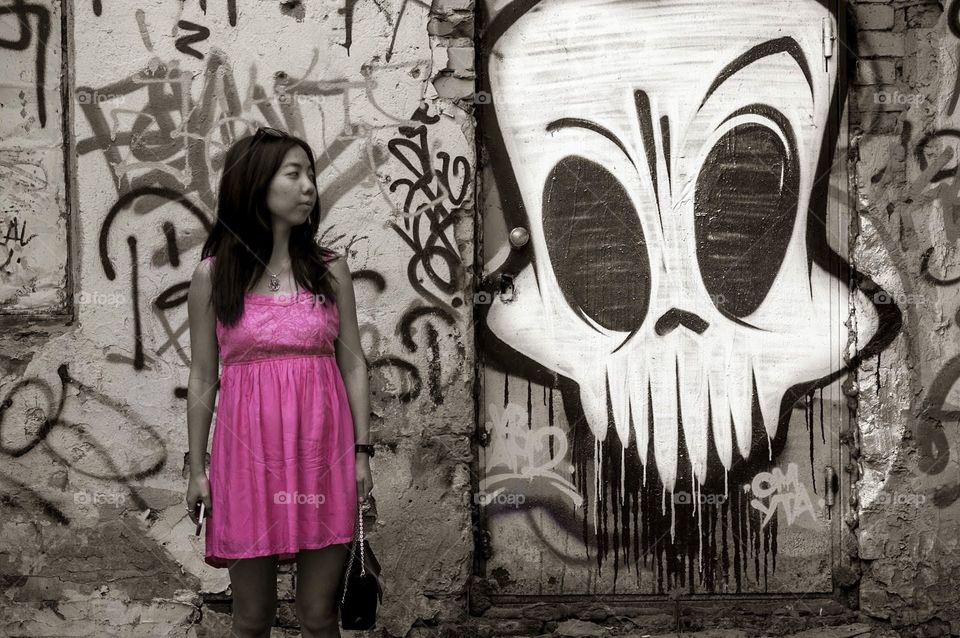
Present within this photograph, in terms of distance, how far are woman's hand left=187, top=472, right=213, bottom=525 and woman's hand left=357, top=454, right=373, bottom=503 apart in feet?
1.40

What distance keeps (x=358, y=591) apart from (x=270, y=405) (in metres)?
0.60

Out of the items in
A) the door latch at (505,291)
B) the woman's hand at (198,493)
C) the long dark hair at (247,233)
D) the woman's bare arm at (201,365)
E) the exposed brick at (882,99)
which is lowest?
the woman's hand at (198,493)

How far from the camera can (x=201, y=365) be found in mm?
2820

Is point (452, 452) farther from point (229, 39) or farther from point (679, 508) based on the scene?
point (229, 39)

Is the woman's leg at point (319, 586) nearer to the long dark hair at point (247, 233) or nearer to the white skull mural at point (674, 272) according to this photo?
the long dark hair at point (247, 233)

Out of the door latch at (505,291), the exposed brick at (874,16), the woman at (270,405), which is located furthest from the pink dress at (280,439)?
the exposed brick at (874,16)

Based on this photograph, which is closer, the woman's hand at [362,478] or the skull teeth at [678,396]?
the woman's hand at [362,478]

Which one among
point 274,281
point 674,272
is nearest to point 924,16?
point 674,272

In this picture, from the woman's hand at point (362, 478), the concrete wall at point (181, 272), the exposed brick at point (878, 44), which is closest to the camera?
the woman's hand at point (362, 478)

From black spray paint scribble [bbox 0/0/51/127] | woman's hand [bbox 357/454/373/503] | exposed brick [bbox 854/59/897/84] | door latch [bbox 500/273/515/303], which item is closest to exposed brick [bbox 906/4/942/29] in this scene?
exposed brick [bbox 854/59/897/84]

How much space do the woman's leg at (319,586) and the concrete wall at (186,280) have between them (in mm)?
1120

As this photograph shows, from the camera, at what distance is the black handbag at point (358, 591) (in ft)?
9.12

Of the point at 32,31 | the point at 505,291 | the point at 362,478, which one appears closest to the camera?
the point at 362,478

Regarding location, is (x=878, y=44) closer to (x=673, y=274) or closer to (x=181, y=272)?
(x=673, y=274)
